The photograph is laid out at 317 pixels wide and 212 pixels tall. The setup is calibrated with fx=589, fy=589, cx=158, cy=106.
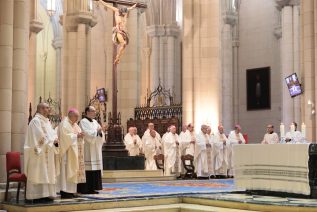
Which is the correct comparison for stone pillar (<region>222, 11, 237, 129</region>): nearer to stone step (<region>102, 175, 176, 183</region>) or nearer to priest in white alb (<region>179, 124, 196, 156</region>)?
priest in white alb (<region>179, 124, 196, 156</region>)

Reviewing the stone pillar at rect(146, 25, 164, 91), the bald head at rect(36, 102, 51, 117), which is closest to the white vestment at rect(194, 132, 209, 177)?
the bald head at rect(36, 102, 51, 117)

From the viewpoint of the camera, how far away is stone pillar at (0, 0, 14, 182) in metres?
10.2

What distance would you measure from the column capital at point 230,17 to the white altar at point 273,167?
18542 millimetres

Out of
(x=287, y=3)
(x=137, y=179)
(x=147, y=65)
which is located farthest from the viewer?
(x=147, y=65)

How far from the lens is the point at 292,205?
8383 mm

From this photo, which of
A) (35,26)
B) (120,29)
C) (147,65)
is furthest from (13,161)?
(147,65)

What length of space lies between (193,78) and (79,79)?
5786 mm

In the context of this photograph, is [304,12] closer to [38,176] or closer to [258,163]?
[258,163]

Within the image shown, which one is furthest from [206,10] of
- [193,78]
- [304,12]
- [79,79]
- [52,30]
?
[52,30]

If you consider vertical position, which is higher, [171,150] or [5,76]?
[5,76]

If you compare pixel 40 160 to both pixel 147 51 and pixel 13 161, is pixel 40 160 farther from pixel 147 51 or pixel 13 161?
pixel 147 51

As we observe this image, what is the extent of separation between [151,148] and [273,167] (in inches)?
305

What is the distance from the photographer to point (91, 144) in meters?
11.1

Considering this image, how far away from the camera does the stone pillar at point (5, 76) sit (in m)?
10.2
